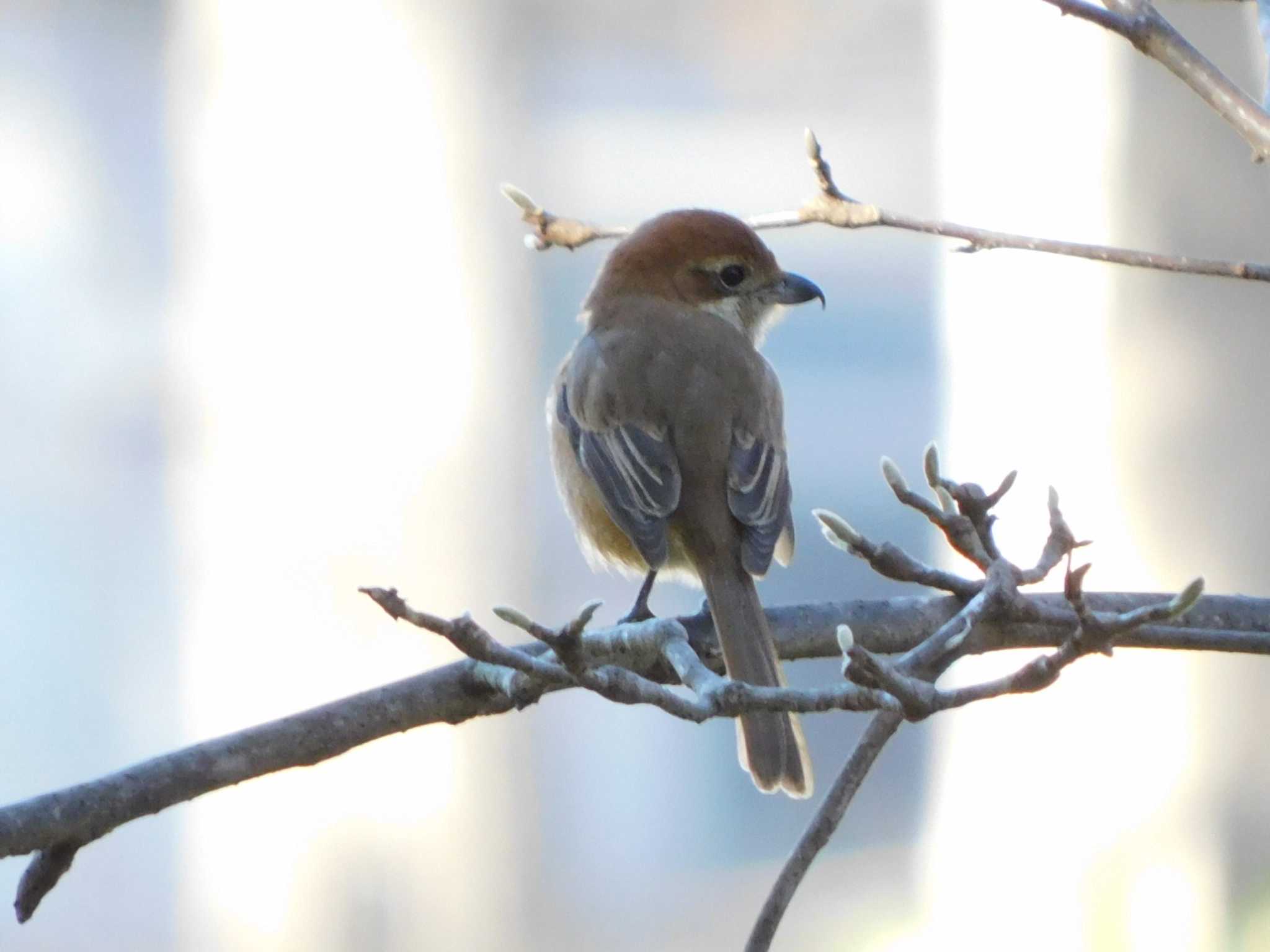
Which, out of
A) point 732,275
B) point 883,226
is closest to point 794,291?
point 732,275

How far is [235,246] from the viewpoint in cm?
555

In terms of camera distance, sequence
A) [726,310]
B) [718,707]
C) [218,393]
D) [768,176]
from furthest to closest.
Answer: [768,176] < [218,393] < [726,310] < [718,707]

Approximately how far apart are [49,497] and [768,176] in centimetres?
291

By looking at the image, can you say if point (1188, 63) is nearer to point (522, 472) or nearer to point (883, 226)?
point (883, 226)

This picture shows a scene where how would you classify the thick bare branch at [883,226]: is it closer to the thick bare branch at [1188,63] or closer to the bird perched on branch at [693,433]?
the thick bare branch at [1188,63]

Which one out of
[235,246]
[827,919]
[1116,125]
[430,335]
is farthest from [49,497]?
[1116,125]

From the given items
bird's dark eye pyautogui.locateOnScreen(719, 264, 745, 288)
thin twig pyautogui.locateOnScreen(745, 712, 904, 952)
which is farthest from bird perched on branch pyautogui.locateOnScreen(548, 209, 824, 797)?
thin twig pyautogui.locateOnScreen(745, 712, 904, 952)

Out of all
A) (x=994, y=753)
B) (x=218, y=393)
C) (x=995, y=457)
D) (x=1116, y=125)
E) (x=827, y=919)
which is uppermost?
(x=1116, y=125)

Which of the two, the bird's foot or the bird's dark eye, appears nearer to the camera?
Answer: the bird's foot

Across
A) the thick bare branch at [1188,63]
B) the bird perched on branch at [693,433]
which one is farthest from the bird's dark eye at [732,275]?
the thick bare branch at [1188,63]

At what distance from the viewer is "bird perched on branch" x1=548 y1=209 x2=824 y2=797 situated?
279 centimetres

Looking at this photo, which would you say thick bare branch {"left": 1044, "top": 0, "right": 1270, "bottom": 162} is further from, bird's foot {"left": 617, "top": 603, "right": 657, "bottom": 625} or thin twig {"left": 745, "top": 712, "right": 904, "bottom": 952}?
bird's foot {"left": 617, "top": 603, "right": 657, "bottom": 625}

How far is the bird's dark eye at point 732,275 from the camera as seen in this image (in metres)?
3.88

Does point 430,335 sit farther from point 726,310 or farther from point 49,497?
point 726,310
